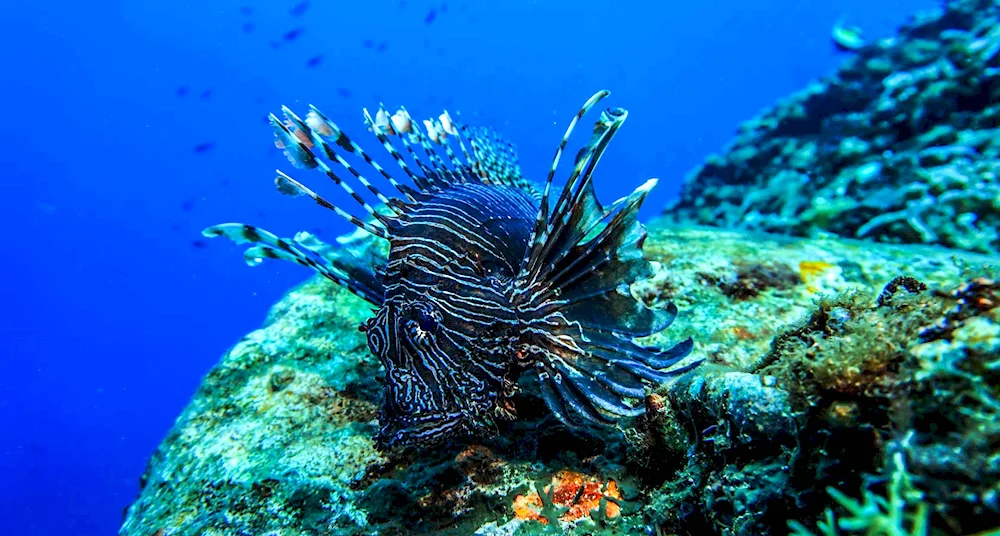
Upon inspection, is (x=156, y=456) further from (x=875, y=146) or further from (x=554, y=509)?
(x=875, y=146)

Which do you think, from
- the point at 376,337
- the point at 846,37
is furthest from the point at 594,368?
the point at 846,37

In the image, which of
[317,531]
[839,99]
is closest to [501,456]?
[317,531]

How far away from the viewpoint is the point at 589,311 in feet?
8.91

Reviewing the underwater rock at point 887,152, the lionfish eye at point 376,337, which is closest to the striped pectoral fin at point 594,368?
the lionfish eye at point 376,337

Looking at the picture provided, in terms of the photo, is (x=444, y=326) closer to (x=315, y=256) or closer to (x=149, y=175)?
(x=315, y=256)

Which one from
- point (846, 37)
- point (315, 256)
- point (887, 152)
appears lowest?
point (315, 256)

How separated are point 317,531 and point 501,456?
97 centimetres

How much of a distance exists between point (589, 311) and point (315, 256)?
1.69m

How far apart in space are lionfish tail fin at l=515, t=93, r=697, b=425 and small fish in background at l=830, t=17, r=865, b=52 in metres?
10.8

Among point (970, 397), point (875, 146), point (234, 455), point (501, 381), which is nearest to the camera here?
point (970, 397)

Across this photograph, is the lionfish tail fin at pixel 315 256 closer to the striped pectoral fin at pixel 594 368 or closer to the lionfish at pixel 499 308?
the lionfish at pixel 499 308

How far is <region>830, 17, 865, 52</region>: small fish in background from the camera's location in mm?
10328

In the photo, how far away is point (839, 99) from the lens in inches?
376

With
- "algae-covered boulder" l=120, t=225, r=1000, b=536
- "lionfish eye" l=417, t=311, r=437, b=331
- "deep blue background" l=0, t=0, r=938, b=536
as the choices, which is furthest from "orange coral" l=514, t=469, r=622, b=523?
"deep blue background" l=0, t=0, r=938, b=536
